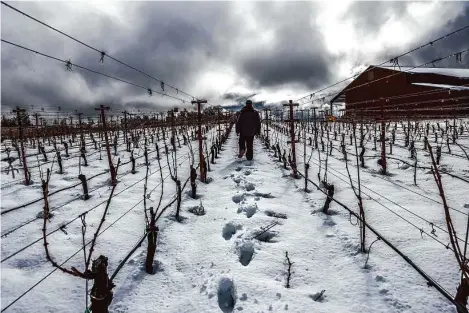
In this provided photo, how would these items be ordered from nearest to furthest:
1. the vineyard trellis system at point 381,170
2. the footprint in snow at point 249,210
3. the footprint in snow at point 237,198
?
the vineyard trellis system at point 381,170 → the footprint in snow at point 249,210 → the footprint in snow at point 237,198

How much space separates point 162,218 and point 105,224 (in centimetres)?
82

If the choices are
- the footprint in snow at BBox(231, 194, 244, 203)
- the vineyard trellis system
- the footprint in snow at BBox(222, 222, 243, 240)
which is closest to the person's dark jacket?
the vineyard trellis system

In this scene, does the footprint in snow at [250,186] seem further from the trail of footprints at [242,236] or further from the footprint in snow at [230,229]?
the footprint in snow at [230,229]

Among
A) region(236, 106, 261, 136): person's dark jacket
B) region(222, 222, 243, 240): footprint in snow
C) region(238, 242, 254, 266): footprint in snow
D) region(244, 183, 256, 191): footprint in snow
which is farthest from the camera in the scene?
region(236, 106, 261, 136): person's dark jacket

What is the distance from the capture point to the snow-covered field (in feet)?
7.95

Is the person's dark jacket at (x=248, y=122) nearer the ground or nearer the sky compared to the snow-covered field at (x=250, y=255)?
nearer the sky

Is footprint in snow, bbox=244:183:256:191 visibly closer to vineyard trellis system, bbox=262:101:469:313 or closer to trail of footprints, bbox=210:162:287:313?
trail of footprints, bbox=210:162:287:313

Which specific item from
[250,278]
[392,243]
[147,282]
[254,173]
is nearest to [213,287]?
[250,278]

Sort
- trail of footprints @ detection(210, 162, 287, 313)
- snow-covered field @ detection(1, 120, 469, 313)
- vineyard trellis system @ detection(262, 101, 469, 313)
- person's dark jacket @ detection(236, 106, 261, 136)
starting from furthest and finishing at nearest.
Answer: person's dark jacket @ detection(236, 106, 261, 136), trail of footprints @ detection(210, 162, 287, 313), snow-covered field @ detection(1, 120, 469, 313), vineyard trellis system @ detection(262, 101, 469, 313)

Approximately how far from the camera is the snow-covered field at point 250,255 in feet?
7.95

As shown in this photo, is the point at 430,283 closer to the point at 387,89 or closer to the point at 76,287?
the point at 76,287

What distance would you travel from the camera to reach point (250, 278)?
2746mm

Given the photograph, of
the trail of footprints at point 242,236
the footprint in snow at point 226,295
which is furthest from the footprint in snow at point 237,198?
the footprint in snow at point 226,295

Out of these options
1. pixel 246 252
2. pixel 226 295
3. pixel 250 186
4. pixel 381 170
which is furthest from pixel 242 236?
pixel 381 170
